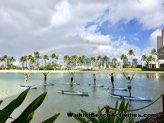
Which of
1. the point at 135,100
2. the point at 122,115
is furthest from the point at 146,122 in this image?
the point at 135,100

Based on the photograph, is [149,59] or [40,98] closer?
[40,98]

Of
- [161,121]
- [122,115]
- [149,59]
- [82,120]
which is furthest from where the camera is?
[149,59]

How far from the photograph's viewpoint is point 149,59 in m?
174

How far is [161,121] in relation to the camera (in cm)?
977

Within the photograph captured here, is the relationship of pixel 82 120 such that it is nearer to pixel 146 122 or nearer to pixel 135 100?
pixel 146 122

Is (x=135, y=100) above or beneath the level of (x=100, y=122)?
beneath

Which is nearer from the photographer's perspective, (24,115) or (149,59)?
(24,115)

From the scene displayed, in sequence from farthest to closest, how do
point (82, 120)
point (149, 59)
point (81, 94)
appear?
point (149, 59), point (81, 94), point (82, 120)

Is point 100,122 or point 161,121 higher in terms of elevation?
point 100,122

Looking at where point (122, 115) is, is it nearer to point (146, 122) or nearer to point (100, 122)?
point (100, 122)

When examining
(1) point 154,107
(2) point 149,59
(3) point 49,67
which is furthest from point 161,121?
(3) point 49,67

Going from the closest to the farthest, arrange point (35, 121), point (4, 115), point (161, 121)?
point (4, 115)
point (161, 121)
point (35, 121)

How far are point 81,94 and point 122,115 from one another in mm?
30336

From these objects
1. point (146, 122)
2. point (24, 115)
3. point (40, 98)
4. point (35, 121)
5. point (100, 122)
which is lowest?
point (35, 121)
